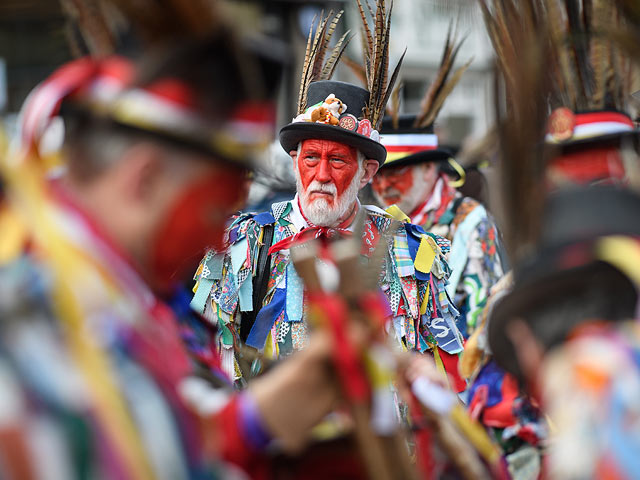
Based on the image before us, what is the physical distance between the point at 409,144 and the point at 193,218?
15.3 ft

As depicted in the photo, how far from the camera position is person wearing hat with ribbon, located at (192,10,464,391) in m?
4.10

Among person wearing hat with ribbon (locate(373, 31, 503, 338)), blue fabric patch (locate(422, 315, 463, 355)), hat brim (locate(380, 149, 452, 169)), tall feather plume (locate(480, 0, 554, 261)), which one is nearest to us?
tall feather plume (locate(480, 0, 554, 261))

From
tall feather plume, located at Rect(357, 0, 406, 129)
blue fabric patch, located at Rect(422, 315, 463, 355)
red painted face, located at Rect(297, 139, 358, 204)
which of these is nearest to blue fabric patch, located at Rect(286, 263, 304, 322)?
red painted face, located at Rect(297, 139, 358, 204)

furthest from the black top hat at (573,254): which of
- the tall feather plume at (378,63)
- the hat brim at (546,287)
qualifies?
the tall feather plume at (378,63)

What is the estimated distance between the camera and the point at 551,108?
7.88ft

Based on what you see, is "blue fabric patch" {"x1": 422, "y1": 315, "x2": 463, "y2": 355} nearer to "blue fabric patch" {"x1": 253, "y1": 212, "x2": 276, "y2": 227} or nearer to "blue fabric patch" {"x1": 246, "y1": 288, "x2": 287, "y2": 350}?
"blue fabric patch" {"x1": 246, "y1": 288, "x2": 287, "y2": 350}

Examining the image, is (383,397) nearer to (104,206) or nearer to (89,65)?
(104,206)

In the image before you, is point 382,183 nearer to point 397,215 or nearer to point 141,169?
point 397,215

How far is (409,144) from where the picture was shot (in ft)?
20.5

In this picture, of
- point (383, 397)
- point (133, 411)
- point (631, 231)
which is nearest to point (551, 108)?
point (631, 231)

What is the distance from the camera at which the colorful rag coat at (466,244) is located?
A: 18.5 feet

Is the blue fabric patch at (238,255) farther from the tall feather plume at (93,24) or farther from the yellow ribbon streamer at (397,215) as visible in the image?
the tall feather plume at (93,24)

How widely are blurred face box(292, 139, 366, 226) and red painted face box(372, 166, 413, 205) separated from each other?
168cm

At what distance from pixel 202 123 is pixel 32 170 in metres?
0.32
